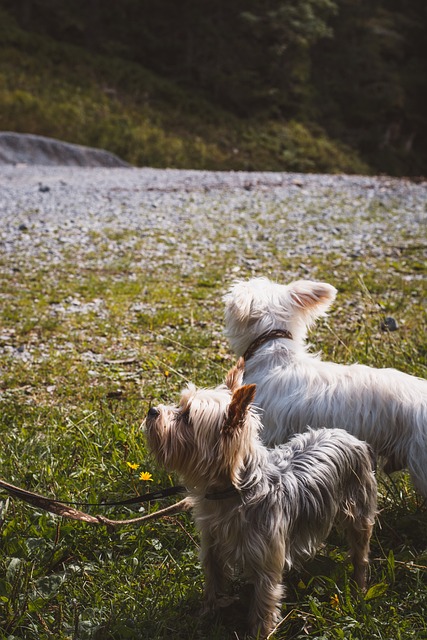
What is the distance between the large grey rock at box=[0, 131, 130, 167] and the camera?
20.9 m

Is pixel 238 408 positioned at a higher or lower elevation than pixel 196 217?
higher

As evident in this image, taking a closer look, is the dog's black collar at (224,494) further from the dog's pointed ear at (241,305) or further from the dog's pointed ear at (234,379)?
the dog's pointed ear at (241,305)

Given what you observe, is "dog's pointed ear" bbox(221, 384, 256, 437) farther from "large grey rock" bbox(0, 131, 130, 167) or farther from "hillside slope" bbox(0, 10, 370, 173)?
"hillside slope" bbox(0, 10, 370, 173)

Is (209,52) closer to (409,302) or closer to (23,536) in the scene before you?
(409,302)

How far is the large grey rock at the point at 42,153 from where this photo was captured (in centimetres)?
2092

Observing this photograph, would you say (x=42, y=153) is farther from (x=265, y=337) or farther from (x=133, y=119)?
(x=265, y=337)

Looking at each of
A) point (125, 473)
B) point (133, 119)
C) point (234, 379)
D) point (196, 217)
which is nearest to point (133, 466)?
point (125, 473)

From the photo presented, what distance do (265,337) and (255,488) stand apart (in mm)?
1454

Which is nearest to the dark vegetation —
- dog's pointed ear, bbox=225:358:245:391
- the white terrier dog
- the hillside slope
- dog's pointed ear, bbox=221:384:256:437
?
the hillside slope

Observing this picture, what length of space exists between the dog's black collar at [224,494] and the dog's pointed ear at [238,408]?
34 centimetres

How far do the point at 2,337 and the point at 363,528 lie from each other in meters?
4.85

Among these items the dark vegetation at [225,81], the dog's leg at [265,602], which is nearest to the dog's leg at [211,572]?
the dog's leg at [265,602]

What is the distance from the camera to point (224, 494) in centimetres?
296

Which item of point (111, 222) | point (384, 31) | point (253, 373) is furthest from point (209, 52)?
point (253, 373)
